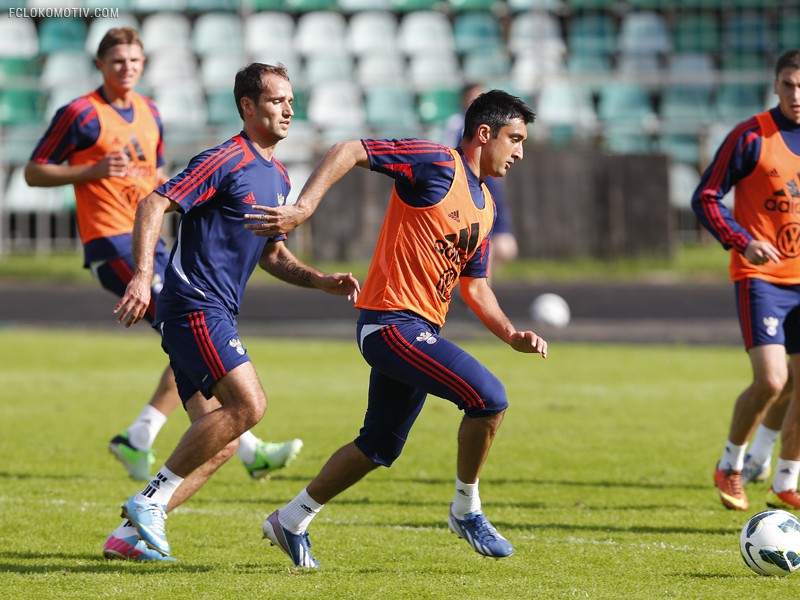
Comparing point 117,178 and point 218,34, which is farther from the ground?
point 218,34

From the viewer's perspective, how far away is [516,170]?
23.6 meters

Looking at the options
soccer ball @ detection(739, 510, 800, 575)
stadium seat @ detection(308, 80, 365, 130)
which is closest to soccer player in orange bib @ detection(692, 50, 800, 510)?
soccer ball @ detection(739, 510, 800, 575)

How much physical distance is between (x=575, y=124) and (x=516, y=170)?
11.1 feet

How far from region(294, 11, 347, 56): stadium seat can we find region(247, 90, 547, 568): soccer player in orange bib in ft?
74.5

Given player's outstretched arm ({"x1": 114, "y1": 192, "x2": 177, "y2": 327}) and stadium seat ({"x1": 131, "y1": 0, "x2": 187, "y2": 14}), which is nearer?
player's outstretched arm ({"x1": 114, "y1": 192, "x2": 177, "y2": 327})

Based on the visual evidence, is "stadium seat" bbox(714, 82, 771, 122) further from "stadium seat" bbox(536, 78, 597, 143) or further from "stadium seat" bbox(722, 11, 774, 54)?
"stadium seat" bbox(536, 78, 597, 143)

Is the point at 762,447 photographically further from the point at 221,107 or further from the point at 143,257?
the point at 221,107

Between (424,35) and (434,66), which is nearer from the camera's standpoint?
(434,66)

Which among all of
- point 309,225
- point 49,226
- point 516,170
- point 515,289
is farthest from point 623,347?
point 49,226

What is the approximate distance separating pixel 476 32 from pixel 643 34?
3749 mm

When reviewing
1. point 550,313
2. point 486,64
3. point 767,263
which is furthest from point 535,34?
point 767,263

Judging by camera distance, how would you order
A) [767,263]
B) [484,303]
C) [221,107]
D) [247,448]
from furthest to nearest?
1. [221,107]
2. [247,448]
3. [767,263]
4. [484,303]

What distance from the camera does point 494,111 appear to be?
580cm

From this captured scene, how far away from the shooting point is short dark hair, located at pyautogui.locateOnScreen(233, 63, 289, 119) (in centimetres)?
596
